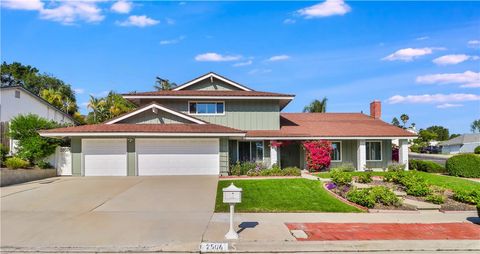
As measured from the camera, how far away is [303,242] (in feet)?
26.7

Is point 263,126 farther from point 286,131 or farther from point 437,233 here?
point 437,233

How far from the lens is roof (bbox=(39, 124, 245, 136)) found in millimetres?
19281

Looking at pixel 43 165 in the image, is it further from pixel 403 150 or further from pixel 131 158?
pixel 403 150

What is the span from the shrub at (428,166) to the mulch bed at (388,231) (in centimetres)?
1614

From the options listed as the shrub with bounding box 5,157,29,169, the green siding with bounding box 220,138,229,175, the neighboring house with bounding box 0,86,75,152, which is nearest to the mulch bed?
the green siding with bounding box 220,138,229,175

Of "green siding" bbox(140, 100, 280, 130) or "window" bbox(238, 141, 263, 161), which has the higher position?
"green siding" bbox(140, 100, 280, 130)

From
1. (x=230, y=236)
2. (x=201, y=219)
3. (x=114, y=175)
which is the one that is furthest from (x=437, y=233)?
(x=114, y=175)

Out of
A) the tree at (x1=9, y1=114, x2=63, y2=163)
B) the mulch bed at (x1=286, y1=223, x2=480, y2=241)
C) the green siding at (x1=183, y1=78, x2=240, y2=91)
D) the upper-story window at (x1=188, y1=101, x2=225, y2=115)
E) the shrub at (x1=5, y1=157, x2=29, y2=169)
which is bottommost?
the mulch bed at (x1=286, y1=223, x2=480, y2=241)

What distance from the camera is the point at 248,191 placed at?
586 inches

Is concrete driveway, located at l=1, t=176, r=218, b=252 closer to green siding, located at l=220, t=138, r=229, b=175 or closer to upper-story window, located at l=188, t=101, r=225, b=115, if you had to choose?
green siding, located at l=220, t=138, r=229, b=175

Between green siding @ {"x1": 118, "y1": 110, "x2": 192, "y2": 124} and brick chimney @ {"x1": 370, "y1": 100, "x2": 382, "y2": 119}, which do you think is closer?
green siding @ {"x1": 118, "y1": 110, "x2": 192, "y2": 124}

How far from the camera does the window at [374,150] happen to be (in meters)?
25.9

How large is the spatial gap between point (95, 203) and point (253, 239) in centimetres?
676

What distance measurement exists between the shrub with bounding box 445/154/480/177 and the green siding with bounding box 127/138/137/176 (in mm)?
19264
